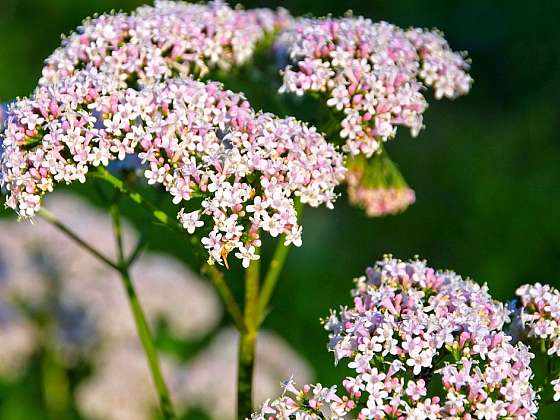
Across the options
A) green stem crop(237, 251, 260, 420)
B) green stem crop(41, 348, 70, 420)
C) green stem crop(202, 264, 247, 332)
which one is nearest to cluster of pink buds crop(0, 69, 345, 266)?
green stem crop(202, 264, 247, 332)

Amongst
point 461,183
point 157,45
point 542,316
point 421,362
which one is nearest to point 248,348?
point 421,362

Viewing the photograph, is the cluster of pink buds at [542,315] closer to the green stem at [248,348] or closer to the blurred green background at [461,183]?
the green stem at [248,348]

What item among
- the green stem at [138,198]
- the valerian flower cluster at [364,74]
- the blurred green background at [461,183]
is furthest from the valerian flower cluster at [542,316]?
the blurred green background at [461,183]

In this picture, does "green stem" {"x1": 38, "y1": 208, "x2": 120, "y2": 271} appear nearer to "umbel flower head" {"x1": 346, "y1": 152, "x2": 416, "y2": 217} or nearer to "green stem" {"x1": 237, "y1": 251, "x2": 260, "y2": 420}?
"green stem" {"x1": 237, "y1": 251, "x2": 260, "y2": 420}

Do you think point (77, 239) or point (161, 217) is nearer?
point (161, 217)

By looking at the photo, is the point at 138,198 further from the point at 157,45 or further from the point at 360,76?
the point at 360,76
